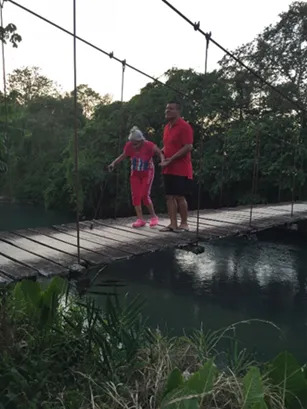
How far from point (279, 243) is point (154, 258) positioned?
2954mm

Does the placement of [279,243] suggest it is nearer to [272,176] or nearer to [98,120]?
[272,176]

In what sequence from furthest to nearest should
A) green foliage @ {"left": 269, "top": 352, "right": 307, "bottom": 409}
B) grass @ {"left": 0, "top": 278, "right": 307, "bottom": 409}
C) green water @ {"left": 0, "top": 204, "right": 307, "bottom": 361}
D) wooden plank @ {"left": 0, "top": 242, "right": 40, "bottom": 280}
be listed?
green water @ {"left": 0, "top": 204, "right": 307, "bottom": 361} < wooden plank @ {"left": 0, "top": 242, "right": 40, "bottom": 280} < green foliage @ {"left": 269, "top": 352, "right": 307, "bottom": 409} < grass @ {"left": 0, "top": 278, "right": 307, "bottom": 409}

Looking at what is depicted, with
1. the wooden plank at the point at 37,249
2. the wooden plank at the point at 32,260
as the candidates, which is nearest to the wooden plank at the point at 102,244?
the wooden plank at the point at 37,249

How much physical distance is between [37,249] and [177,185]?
96 cm

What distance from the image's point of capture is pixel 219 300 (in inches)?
266

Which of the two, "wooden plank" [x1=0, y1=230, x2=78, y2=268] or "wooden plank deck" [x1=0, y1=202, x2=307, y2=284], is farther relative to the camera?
"wooden plank" [x1=0, y1=230, x2=78, y2=268]

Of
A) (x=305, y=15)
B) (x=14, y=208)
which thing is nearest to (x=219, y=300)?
(x=305, y=15)

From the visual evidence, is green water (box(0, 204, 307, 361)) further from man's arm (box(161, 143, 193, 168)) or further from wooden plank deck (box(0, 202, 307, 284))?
man's arm (box(161, 143, 193, 168))

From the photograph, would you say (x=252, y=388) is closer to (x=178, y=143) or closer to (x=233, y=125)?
(x=178, y=143)

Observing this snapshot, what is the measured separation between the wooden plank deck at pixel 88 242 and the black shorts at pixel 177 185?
283 millimetres

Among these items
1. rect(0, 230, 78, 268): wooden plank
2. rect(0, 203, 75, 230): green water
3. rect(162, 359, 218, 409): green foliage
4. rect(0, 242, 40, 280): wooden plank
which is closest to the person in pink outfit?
rect(0, 230, 78, 268): wooden plank

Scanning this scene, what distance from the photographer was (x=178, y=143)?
9.34 feet

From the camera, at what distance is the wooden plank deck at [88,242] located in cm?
216

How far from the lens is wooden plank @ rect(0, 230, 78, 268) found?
2.27m
